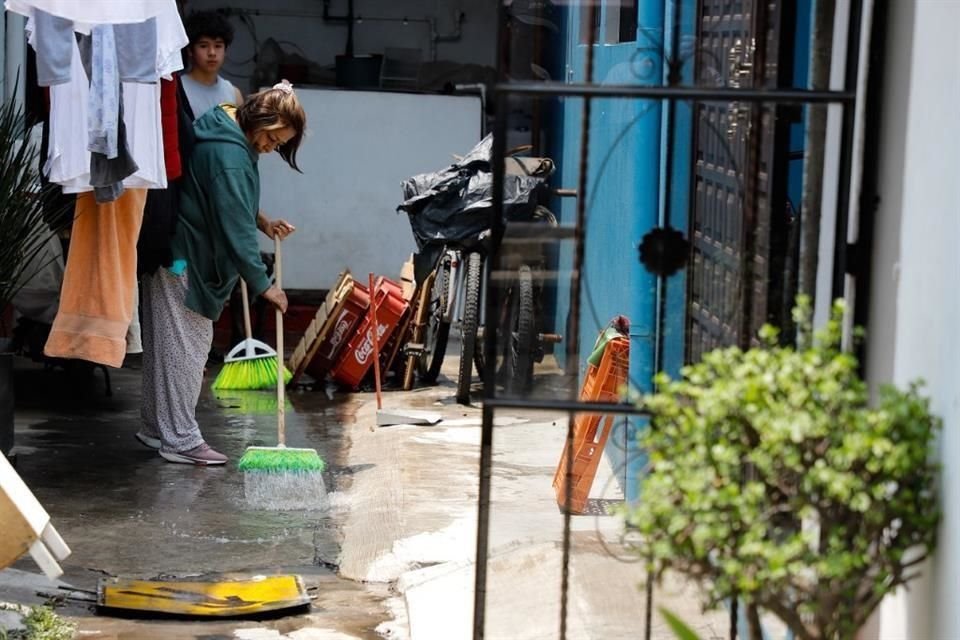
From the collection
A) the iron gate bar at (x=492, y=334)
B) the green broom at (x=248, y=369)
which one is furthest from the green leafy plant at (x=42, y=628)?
the green broom at (x=248, y=369)

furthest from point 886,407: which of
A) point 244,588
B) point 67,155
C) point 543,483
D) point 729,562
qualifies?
point 67,155

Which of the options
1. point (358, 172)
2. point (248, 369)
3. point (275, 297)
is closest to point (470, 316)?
point (248, 369)

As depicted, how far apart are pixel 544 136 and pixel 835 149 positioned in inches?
296

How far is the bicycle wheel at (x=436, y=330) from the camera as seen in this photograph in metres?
9.37

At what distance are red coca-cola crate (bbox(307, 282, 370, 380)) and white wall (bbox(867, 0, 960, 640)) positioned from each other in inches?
251

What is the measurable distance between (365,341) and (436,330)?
0.49 m

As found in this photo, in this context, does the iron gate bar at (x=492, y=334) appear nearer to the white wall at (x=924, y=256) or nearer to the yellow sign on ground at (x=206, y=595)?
the white wall at (x=924, y=256)

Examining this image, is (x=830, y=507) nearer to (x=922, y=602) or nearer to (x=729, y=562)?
(x=729, y=562)

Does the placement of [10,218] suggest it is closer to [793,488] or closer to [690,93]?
[690,93]

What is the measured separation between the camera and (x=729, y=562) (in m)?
2.69

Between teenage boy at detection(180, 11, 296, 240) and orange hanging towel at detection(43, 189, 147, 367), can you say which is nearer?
orange hanging towel at detection(43, 189, 147, 367)

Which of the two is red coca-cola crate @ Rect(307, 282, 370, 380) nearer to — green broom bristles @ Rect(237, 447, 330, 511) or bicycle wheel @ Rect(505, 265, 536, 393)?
bicycle wheel @ Rect(505, 265, 536, 393)

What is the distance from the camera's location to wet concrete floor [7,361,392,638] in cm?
532

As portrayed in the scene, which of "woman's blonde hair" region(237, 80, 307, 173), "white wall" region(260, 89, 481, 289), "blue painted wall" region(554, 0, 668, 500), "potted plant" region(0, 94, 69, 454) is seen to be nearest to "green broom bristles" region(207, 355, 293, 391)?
"blue painted wall" region(554, 0, 668, 500)
